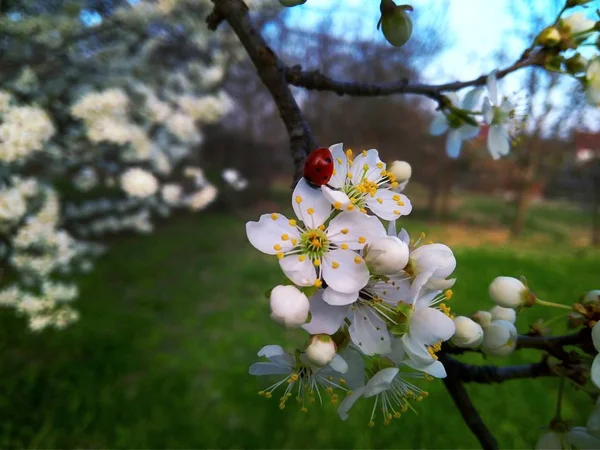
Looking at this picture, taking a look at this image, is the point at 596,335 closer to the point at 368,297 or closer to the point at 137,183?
the point at 368,297

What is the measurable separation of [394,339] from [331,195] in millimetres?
123

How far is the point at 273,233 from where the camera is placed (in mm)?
378

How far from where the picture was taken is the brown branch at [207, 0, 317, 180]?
0.47 metres

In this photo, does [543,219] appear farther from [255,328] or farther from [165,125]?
[165,125]

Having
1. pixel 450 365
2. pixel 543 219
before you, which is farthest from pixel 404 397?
pixel 543 219

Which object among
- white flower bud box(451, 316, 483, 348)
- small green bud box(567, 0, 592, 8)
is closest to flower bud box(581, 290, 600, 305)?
white flower bud box(451, 316, 483, 348)

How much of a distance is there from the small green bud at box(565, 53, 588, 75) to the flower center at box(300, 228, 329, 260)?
16.3 inches

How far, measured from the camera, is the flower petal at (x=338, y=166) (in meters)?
0.39

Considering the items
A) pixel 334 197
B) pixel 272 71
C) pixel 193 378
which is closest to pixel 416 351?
pixel 334 197

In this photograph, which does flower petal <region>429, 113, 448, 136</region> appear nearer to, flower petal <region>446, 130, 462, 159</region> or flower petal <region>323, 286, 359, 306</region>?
flower petal <region>446, 130, 462, 159</region>

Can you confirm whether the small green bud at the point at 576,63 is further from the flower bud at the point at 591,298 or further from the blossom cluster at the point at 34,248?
the blossom cluster at the point at 34,248

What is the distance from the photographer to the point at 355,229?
35 centimetres

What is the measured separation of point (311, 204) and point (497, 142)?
40 centimetres

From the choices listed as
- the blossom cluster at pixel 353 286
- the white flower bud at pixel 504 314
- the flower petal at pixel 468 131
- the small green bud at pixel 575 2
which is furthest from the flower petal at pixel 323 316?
the small green bud at pixel 575 2
